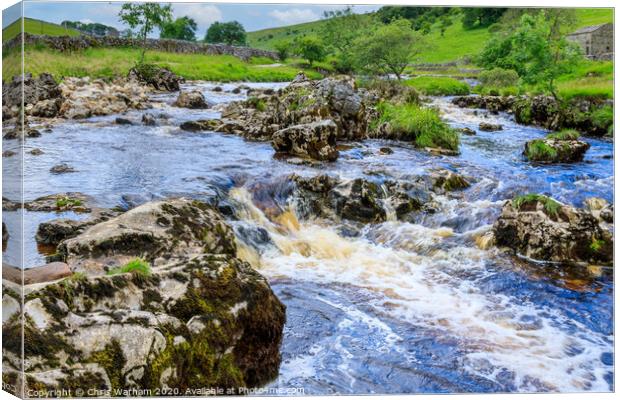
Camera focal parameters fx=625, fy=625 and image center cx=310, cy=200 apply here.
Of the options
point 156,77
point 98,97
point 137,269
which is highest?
point 156,77

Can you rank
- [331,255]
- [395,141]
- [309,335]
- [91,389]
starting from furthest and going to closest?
[395,141], [331,255], [309,335], [91,389]

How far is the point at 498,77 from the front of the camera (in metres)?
8.74

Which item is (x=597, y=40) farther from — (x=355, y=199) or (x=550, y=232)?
(x=355, y=199)

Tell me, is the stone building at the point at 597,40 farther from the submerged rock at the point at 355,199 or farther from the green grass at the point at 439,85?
the submerged rock at the point at 355,199

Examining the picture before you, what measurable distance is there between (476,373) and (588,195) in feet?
12.0

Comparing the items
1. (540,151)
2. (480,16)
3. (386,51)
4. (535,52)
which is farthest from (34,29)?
(540,151)

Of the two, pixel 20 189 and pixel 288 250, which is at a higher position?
pixel 20 189

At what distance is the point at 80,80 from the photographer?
8117 mm

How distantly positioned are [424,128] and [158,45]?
13.7ft

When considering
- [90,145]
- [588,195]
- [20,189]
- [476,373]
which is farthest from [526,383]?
[90,145]

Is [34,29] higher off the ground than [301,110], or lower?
higher

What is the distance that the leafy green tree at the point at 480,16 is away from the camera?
6.64 m

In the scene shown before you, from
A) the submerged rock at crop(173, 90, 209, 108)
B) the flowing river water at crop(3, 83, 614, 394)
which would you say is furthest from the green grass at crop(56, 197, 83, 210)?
the submerged rock at crop(173, 90, 209, 108)

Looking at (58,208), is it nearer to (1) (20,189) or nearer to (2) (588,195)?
(1) (20,189)
